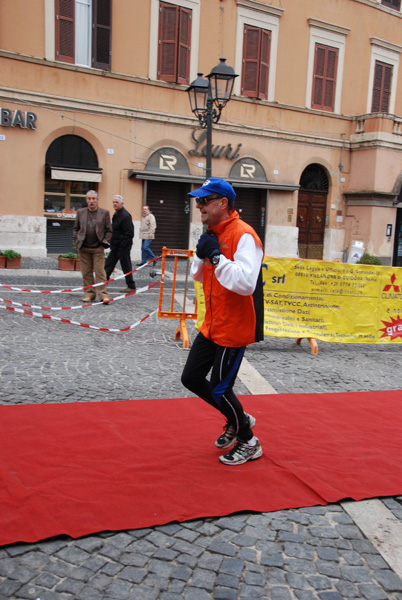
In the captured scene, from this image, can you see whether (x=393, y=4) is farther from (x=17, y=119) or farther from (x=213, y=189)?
(x=213, y=189)

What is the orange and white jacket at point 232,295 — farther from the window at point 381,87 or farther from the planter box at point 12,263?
the window at point 381,87

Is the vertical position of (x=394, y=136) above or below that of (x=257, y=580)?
above

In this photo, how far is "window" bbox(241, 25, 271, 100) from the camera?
20.7 m

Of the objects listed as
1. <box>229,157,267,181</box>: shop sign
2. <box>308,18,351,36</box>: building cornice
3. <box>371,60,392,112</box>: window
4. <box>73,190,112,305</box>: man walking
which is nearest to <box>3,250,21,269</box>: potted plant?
<box>73,190,112,305</box>: man walking

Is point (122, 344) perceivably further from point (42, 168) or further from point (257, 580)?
point (42, 168)

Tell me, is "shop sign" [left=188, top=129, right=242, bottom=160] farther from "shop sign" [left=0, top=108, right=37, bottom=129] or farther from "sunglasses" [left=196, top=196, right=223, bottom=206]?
"sunglasses" [left=196, top=196, right=223, bottom=206]

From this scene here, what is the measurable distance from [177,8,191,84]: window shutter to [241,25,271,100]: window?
88.4 inches

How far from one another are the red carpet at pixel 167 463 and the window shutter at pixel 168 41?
16.3 meters

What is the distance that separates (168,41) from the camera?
62.7 ft

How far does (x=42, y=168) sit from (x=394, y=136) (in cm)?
1377

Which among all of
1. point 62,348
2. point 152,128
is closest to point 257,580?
point 62,348

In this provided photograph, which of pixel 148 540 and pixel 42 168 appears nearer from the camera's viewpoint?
pixel 148 540

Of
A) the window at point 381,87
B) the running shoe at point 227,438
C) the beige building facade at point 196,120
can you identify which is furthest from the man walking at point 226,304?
the window at point 381,87

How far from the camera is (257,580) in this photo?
2754 millimetres
